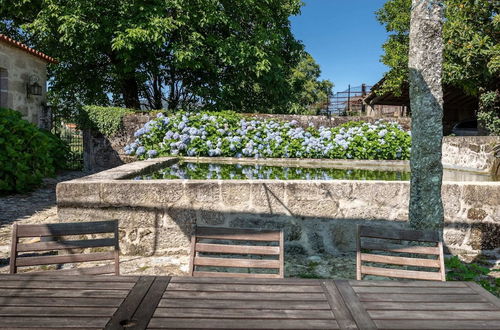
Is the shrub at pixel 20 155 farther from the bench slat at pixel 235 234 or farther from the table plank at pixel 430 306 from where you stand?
the table plank at pixel 430 306

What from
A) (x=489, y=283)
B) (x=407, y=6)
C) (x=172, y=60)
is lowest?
(x=489, y=283)

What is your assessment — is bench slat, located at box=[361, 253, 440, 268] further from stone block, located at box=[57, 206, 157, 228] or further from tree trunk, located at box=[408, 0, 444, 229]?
stone block, located at box=[57, 206, 157, 228]

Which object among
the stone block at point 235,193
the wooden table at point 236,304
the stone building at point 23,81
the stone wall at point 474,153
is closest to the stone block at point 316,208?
the stone block at point 235,193

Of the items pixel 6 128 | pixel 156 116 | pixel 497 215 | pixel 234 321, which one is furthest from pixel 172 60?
pixel 234 321

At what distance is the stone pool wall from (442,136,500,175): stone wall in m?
2.62

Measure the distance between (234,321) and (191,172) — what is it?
11.4ft

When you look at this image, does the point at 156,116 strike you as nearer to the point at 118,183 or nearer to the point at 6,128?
the point at 6,128

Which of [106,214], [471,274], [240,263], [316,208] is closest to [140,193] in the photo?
[106,214]

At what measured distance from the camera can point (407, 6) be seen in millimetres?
18484

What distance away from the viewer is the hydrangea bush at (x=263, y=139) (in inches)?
267

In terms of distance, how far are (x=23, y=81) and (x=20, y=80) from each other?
0.13 m

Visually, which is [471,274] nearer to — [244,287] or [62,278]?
[244,287]

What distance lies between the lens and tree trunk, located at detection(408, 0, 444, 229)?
8.78ft

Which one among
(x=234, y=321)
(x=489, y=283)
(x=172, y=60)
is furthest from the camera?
(x=172, y=60)
